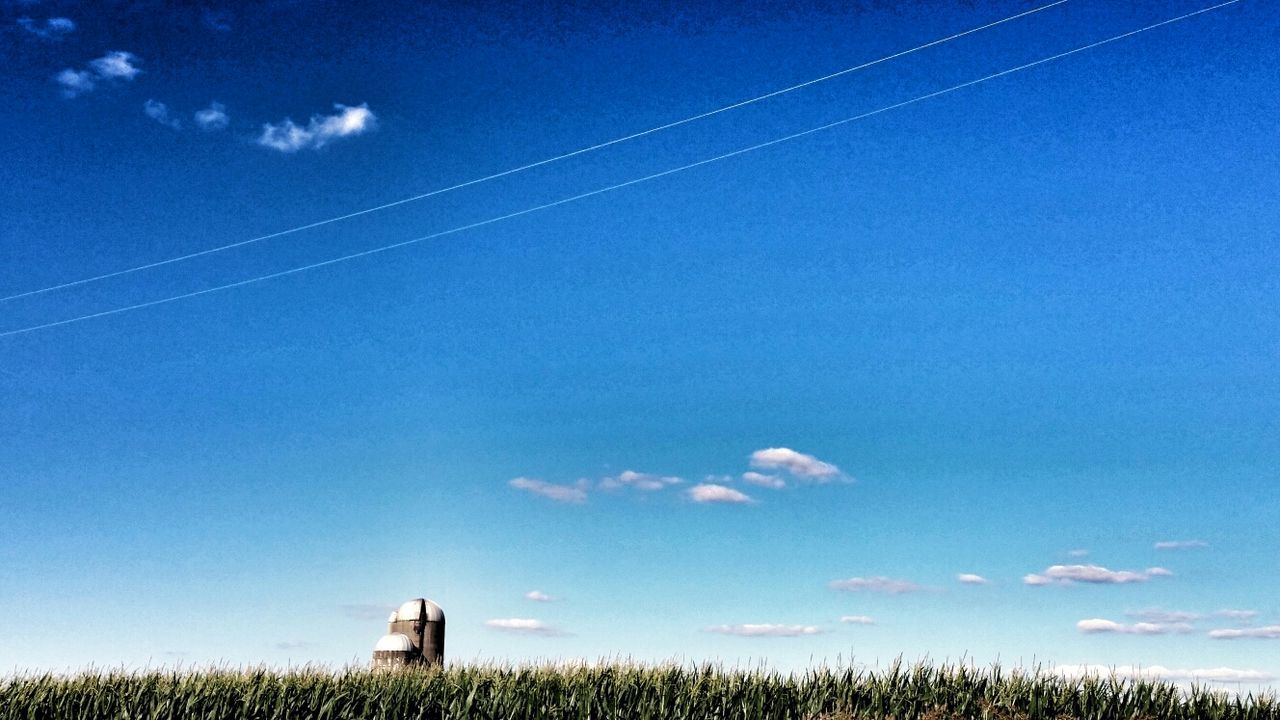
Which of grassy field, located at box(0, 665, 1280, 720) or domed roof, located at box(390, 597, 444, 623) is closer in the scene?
grassy field, located at box(0, 665, 1280, 720)

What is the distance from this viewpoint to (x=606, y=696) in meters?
19.4

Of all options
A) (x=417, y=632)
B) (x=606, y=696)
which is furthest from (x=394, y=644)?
(x=606, y=696)

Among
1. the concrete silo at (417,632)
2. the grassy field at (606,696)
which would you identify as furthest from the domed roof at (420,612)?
the grassy field at (606,696)

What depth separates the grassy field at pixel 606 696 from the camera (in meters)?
18.2

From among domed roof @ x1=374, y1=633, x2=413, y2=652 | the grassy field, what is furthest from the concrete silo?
the grassy field

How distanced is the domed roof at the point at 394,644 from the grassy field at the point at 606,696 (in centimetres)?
432

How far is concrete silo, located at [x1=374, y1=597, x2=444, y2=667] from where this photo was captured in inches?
1034

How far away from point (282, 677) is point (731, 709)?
30.9ft

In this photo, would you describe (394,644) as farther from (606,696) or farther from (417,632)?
(606,696)

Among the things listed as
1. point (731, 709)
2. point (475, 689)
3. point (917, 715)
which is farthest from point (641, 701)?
point (917, 715)

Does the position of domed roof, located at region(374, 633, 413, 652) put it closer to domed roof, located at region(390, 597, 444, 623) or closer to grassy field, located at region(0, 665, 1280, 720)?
domed roof, located at region(390, 597, 444, 623)

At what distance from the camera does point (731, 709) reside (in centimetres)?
1875

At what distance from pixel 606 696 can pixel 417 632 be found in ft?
31.1

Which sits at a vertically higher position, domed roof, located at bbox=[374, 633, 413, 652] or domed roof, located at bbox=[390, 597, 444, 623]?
domed roof, located at bbox=[390, 597, 444, 623]
